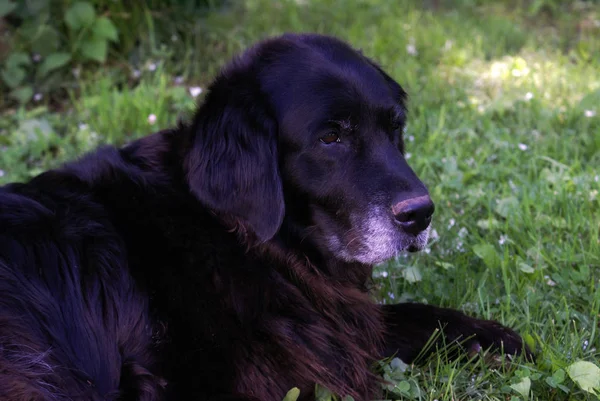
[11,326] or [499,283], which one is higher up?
[11,326]

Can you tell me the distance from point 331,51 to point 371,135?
0.35m

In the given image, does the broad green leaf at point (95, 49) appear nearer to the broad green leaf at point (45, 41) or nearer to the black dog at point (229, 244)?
the broad green leaf at point (45, 41)

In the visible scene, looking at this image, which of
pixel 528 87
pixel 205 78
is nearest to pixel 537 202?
pixel 528 87

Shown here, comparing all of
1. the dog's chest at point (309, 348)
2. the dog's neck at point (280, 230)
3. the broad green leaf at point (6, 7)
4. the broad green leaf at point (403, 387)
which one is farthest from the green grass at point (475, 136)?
the broad green leaf at point (6, 7)

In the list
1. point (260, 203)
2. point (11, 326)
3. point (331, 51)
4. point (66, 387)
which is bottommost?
point (66, 387)

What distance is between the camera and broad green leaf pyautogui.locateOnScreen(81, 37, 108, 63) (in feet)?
16.4

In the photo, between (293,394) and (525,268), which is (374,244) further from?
(525,268)

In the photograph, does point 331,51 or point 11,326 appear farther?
point 331,51

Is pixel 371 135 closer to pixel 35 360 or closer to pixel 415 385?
pixel 415 385

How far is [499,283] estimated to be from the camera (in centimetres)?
304

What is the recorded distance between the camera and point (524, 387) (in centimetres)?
227

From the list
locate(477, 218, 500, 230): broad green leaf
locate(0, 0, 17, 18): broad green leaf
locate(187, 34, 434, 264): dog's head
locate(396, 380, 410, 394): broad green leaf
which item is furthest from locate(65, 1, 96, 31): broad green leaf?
locate(396, 380, 410, 394): broad green leaf

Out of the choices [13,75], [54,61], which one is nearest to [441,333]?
[54,61]

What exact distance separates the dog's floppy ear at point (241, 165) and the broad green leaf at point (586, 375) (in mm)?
1073
